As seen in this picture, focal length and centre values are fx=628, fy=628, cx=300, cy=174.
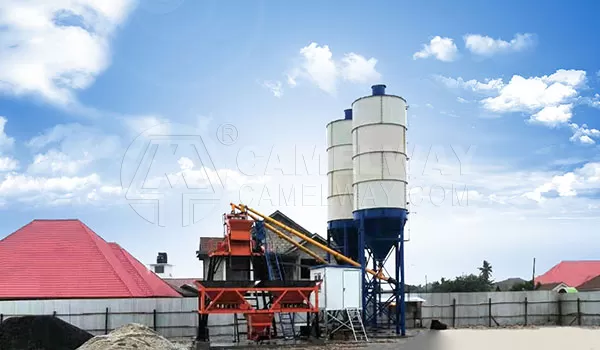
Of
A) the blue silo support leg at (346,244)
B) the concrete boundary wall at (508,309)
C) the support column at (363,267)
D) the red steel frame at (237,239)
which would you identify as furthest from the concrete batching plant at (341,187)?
the red steel frame at (237,239)

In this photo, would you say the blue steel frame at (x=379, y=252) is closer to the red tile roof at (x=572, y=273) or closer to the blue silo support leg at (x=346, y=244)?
the blue silo support leg at (x=346, y=244)

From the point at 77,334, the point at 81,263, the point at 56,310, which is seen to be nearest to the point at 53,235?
the point at 81,263

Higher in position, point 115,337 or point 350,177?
point 350,177

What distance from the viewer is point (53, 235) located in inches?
1211

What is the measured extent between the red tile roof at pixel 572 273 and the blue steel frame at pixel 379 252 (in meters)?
35.9

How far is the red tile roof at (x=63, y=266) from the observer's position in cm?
2747

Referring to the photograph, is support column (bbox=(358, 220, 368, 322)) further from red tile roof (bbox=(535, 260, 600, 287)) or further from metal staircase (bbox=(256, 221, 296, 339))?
red tile roof (bbox=(535, 260, 600, 287))

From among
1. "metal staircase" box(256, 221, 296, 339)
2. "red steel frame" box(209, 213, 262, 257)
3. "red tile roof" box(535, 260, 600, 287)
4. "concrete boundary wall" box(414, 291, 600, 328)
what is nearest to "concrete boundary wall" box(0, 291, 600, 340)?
"concrete boundary wall" box(414, 291, 600, 328)

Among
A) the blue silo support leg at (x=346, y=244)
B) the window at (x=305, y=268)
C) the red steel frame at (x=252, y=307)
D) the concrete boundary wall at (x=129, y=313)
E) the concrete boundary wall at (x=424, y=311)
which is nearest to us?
the red steel frame at (x=252, y=307)

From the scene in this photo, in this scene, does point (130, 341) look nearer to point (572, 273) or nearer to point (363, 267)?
point (363, 267)

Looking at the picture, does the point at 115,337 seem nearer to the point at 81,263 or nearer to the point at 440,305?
the point at 81,263

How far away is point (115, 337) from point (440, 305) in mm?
21632

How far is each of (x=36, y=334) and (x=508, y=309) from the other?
24754 mm

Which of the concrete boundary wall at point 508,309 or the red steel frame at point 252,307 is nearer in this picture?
the red steel frame at point 252,307
